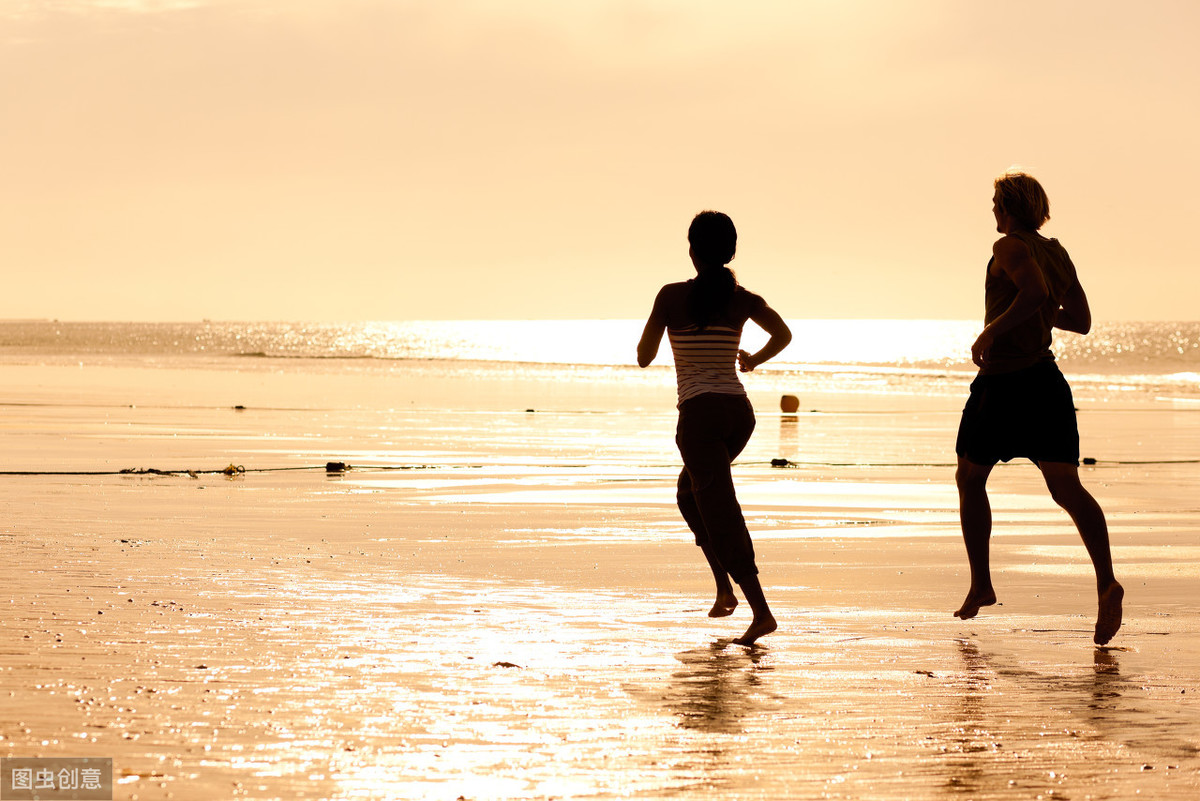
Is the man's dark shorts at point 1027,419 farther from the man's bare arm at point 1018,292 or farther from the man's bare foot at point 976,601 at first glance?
the man's bare foot at point 976,601

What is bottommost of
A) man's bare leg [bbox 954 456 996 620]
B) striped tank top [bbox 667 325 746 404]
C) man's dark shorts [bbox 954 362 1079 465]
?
man's bare leg [bbox 954 456 996 620]

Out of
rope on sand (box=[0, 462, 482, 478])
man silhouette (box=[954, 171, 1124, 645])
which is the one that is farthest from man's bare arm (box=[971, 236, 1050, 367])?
rope on sand (box=[0, 462, 482, 478])

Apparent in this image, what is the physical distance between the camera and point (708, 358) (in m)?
5.79

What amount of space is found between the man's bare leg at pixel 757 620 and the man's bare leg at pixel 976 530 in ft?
2.98

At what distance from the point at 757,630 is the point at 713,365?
1092 mm

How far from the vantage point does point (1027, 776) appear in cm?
375

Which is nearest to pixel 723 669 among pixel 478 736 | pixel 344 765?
pixel 478 736

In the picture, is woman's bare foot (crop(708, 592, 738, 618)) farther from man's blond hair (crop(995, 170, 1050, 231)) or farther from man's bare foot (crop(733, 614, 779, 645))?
man's blond hair (crop(995, 170, 1050, 231))

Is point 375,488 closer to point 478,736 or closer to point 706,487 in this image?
point 706,487

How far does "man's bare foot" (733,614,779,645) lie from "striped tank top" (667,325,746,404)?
3.08ft

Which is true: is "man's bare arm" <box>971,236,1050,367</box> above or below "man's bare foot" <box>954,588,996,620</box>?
above

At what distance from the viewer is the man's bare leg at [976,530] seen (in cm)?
591

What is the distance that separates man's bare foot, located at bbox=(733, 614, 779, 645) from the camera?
544 cm

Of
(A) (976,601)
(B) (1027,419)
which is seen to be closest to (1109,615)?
(A) (976,601)
